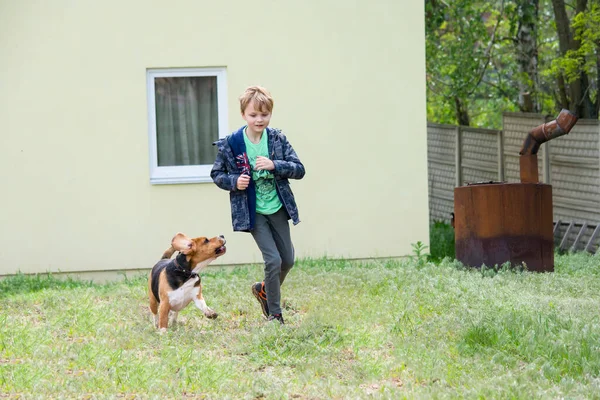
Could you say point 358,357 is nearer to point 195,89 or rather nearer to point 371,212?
point 371,212

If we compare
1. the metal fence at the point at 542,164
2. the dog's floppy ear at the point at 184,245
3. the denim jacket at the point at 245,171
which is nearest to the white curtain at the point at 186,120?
the denim jacket at the point at 245,171

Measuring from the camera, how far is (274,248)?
296 inches

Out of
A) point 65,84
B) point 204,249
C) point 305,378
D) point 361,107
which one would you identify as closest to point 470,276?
point 361,107

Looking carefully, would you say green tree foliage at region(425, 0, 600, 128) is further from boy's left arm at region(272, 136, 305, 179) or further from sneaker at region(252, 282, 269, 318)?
sneaker at region(252, 282, 269, 318)

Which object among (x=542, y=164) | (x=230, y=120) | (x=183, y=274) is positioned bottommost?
(x=183, y=274)

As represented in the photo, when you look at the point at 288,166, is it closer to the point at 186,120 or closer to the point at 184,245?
the point at 184,245

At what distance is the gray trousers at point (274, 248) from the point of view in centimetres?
749

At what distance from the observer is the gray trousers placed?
7.49 m

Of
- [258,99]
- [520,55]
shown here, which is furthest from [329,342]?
[520,55]

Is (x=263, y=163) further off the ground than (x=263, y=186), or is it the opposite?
(x=263, y=163)

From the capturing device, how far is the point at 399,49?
37.6ft

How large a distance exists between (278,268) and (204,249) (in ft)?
1.94

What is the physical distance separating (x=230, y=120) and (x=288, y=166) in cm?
417

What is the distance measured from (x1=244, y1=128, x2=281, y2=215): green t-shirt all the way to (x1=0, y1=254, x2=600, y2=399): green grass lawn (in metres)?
0.92
